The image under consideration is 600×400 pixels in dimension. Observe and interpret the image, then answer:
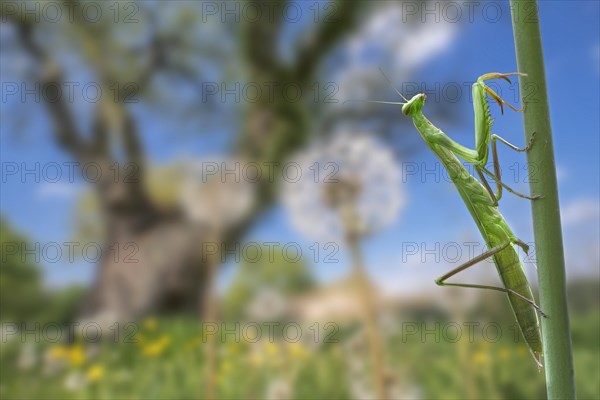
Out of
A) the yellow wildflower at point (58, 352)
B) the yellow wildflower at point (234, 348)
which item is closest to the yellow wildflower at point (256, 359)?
the yellow wildflower at point (234, 348)

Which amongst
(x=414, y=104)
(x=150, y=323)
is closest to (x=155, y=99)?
(x=150, y=323)

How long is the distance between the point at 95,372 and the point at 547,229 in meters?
1.59

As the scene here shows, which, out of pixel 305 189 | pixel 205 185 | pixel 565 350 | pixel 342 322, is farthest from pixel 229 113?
pixel 565 350

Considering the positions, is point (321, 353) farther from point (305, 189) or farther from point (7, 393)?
point (7, 393)

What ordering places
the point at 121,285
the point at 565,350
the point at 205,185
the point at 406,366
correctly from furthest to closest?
the point at 121,285, the point at 205,185, the point at 406,366, the point at 565,350

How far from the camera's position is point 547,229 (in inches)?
8.8

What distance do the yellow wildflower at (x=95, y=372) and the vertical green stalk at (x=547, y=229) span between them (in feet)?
5.12

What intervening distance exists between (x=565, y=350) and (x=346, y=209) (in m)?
1.23

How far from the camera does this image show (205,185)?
5.58 feet

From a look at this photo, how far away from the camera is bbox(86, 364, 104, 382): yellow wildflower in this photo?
1600mm

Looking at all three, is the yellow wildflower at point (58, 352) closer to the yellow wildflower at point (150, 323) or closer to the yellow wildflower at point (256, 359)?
the yellow wildflower at point (150, 323)

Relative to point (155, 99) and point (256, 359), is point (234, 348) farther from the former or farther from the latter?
point (155, 99)

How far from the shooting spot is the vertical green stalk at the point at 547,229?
218 millimetres

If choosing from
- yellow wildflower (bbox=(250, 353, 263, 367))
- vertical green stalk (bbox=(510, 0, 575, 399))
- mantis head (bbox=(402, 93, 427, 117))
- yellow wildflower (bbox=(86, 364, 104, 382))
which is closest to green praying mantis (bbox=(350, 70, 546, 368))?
mantis head (bbox=(402, 93, 427, 117))
